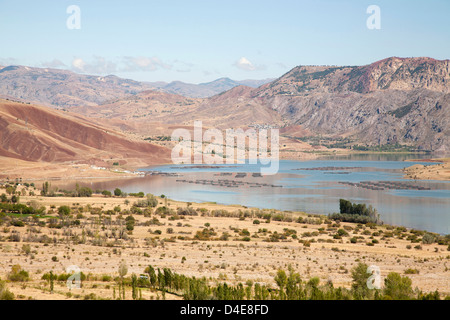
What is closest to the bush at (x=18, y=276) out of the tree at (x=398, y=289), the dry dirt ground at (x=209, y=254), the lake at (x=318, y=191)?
the dry dirt ground at (x=209, y=254)

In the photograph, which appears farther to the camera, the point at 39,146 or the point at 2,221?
the point at 39,146

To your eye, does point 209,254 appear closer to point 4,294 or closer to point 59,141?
point 4,294

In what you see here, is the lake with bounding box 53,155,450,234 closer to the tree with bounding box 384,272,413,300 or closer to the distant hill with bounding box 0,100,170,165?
the distant hill with bounding box 0,100,170,165

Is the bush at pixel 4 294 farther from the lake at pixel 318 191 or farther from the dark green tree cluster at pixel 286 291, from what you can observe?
the lake at pixel 318 191

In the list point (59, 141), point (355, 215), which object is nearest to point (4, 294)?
point (355, 215)
